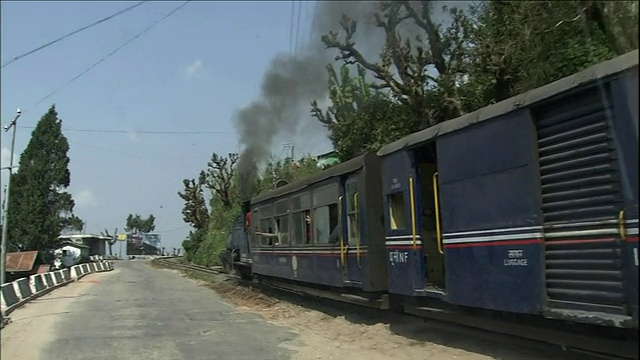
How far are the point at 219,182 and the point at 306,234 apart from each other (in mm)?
36893

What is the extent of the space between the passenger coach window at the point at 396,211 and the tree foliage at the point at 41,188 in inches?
1648

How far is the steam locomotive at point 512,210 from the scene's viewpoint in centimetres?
541

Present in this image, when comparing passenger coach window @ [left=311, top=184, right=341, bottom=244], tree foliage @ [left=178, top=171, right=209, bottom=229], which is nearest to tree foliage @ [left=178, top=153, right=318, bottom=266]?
tree foliage @ [left=178, top=171, right=209, bottom=229]

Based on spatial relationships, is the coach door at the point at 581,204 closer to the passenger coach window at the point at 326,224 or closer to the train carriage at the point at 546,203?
the train carriage at the point at 546,203

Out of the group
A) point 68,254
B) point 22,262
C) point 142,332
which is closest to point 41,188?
point 68,254

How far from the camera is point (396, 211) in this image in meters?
9.70

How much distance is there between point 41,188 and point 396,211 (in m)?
44.8

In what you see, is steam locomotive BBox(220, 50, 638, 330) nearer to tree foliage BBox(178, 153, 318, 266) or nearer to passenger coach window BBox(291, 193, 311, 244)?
passenger coach window BBox(291, 193, 311, 244)

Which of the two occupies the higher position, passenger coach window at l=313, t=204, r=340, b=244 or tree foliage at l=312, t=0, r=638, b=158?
tree foliage at l=312, t=0, r=638, b=158

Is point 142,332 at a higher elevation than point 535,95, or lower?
lower

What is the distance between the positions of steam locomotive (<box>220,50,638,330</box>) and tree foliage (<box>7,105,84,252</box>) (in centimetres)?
4139

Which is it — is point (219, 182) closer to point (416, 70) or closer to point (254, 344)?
point (416, 70)

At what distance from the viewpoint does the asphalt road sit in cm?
902

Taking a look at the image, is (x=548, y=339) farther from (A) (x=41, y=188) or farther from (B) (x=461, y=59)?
(A) (x=41, y=188)
